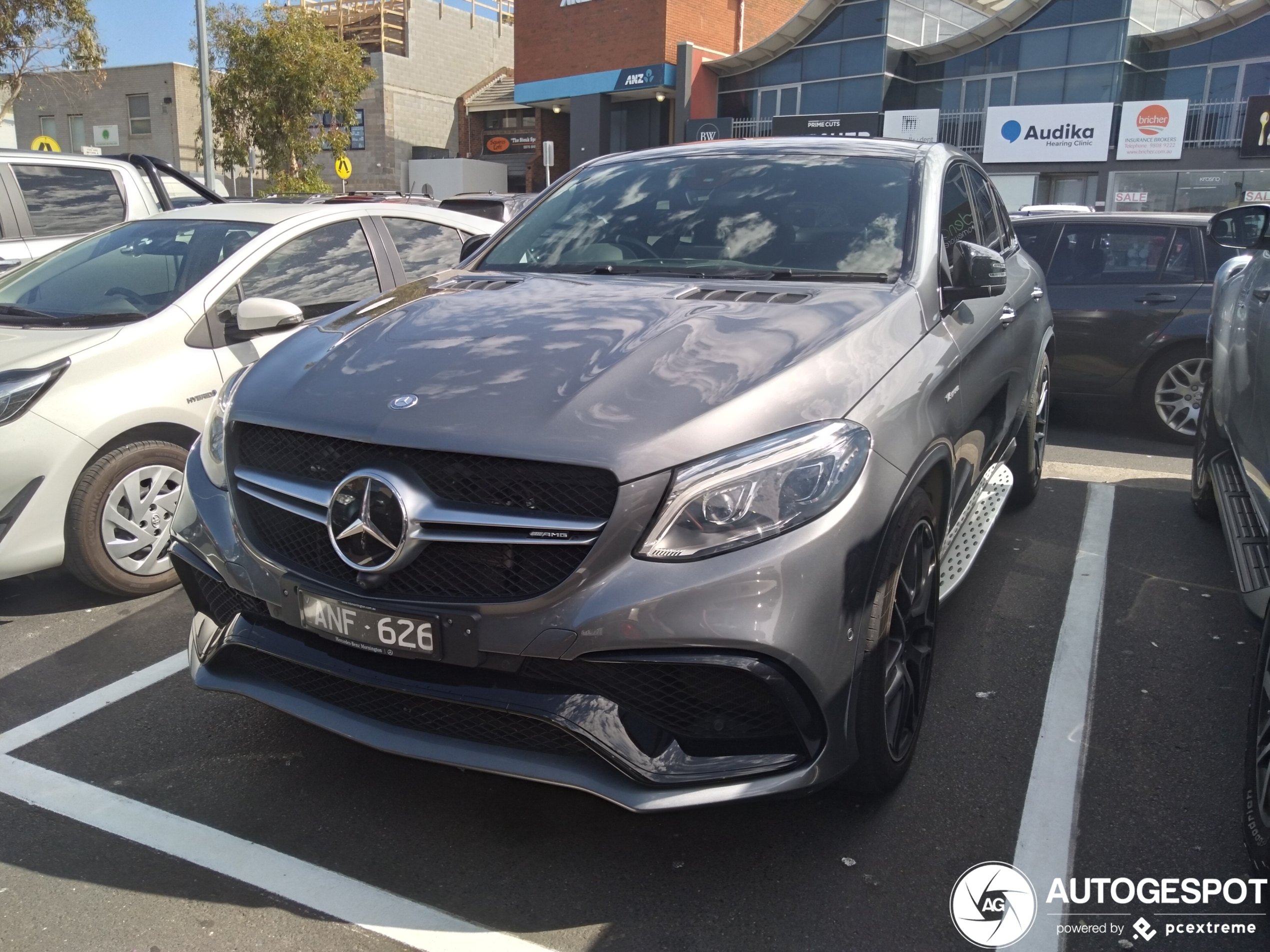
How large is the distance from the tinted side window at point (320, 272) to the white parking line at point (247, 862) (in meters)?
2.40

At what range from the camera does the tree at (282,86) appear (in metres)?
28.1

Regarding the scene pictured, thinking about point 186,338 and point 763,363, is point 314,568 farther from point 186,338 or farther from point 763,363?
point 186,338

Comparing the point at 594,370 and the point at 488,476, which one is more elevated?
the point at 594,370

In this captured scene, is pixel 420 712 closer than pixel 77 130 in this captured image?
Yes

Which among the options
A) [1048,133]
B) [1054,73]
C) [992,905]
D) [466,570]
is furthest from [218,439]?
[1054,73]

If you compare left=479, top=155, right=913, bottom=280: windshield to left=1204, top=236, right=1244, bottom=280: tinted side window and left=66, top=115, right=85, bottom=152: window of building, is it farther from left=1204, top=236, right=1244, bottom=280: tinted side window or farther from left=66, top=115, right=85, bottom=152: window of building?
left=66, top=115, right=85, bottom=152: window of building

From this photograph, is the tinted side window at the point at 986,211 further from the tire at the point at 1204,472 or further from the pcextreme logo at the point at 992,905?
the pcextreme logo at the point at 992,905

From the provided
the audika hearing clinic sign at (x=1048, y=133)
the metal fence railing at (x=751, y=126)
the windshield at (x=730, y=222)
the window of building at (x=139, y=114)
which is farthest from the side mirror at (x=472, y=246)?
the window of building at (x=139, y=114)

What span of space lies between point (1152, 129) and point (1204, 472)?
25.2 meters

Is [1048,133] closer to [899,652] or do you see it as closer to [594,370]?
[899,652]

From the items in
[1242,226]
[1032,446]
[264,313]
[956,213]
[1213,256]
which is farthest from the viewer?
[1213,256]

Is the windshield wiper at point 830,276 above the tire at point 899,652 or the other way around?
above

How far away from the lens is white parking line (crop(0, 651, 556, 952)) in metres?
2.36

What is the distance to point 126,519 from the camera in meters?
4.33
